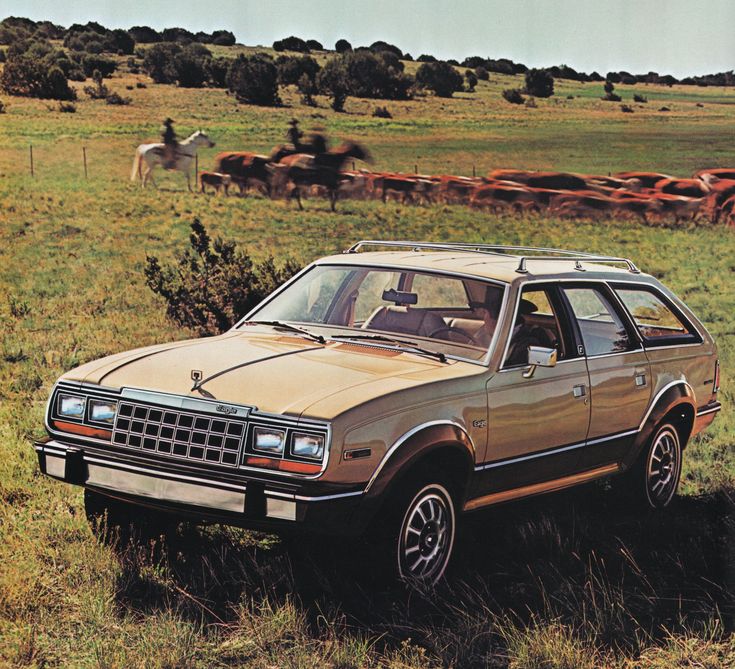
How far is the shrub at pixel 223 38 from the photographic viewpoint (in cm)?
4428

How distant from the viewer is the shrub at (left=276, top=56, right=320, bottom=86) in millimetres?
46156

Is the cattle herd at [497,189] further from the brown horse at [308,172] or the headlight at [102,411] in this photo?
the headlight at [102,411]

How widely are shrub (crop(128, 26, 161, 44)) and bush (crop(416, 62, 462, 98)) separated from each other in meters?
10.1

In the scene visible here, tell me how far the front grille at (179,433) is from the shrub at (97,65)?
37.5 meters

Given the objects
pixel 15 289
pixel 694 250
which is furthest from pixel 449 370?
pixel 694 250

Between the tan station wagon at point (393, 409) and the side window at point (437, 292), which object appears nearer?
the tan station wagon at point (393, 409)

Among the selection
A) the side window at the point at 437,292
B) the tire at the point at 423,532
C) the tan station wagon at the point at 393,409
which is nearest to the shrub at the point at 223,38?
the side window at the point at 437,292

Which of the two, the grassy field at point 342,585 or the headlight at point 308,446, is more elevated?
the headlight at point 308,446

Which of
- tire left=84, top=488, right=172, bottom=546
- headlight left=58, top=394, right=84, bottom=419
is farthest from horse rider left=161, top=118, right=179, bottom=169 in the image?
headlight left=58, top=394, right=84, bottom=419

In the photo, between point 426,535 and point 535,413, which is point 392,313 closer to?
point 535,413

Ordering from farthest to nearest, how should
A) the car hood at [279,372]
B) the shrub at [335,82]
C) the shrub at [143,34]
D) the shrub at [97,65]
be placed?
the shrub at [335,82], the shrub at [143,34], the shrub at [97,65], the car hood at [279,372]

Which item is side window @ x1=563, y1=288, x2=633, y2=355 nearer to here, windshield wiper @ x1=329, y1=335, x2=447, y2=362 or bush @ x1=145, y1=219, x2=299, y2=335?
windshield wiper @ x1=329, y1=335, x2=447, y2=362

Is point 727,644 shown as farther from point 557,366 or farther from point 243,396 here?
point 243,396

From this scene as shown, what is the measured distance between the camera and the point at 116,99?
41594 millimetres
